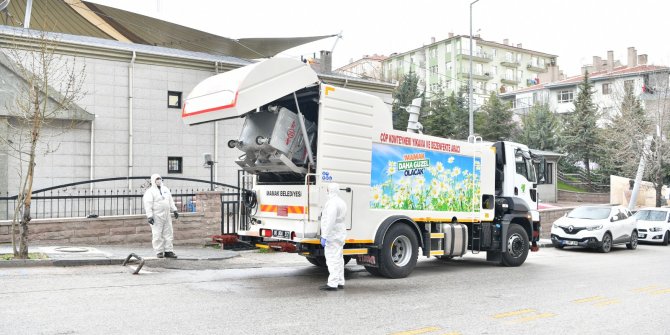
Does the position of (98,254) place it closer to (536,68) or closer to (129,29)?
(129,29)

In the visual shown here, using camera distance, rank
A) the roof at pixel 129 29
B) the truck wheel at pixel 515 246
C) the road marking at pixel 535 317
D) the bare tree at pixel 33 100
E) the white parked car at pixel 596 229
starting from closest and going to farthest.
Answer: the road marking at pixel 535 317, the bare tree at pixel 33 100, the truck wheel at pixel 515 246, the white parked car at pixel 596 229, the roof at pixel 129 29

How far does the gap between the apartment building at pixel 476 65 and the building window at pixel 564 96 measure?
8879 mm

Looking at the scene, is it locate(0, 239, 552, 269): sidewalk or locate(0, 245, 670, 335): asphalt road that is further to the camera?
locate(0, 239, 552, 269): sidewalk

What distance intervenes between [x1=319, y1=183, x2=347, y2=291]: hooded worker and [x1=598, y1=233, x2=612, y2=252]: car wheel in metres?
12.4

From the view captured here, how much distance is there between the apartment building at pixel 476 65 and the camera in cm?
7488

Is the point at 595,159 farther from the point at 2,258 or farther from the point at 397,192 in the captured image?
the point at 2,258

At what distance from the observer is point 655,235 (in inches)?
886

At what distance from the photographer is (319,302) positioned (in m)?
8.38

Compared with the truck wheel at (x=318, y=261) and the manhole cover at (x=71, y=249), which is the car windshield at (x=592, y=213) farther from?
the manhole cover at (x=71, y=249)

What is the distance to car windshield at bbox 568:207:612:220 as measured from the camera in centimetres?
1980

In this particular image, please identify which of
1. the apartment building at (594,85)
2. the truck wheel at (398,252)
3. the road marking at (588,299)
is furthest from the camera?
the apartment building at (594,85)

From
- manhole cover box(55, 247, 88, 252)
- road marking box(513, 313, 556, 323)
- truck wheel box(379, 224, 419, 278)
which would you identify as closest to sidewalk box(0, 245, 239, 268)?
manhole cover box(55, 247, 88, 252)

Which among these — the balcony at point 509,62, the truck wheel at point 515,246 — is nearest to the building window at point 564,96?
the balcony at point 509,62

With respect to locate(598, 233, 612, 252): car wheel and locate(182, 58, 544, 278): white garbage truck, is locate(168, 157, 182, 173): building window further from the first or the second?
locate(598, 233, 612, 252): car wheel
